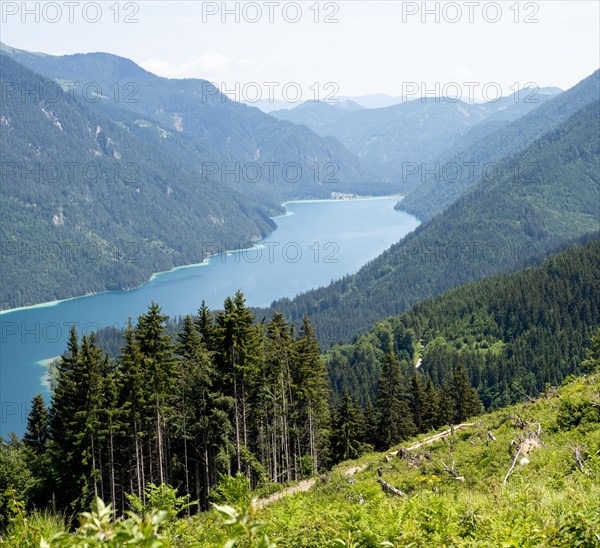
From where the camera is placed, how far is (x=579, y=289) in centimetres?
14738

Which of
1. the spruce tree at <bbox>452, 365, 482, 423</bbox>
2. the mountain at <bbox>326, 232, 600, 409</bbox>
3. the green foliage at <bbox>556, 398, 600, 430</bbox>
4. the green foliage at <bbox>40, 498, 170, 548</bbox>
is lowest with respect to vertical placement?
the mountain at <bbox>326, 232, 600, 409</bbox>

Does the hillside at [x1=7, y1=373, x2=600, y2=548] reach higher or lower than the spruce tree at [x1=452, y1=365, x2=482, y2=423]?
higher

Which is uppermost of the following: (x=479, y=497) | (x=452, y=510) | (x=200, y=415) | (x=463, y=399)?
(x=452, y=510)

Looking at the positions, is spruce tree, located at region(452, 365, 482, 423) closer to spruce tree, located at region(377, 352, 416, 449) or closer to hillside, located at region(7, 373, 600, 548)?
spruce tree, located at region(377, 352, 416, 449)

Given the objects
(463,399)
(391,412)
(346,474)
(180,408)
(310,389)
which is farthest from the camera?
(463,399)

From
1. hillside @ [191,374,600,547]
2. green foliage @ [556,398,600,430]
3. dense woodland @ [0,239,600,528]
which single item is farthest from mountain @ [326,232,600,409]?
green foliage @ [556,398,600,430]

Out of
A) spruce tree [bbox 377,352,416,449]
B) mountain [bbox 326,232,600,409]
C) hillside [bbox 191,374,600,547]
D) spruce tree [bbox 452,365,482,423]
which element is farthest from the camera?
mountain [bbox 326,232,600,409]

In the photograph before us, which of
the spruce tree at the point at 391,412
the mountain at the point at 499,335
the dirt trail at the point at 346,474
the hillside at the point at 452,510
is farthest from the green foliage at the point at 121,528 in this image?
the mountain at the point at 499,335

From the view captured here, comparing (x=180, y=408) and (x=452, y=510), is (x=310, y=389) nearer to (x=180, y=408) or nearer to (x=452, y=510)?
(x=180, y=408)

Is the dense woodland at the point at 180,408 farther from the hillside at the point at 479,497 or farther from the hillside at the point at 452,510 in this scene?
the hillside at the point at 452,510

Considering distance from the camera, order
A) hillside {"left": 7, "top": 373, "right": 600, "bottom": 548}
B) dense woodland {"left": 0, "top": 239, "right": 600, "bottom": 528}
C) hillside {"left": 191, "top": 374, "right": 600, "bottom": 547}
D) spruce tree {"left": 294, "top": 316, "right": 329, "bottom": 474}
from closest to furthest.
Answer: hillside {"left": 7, "top": 373, "right": 600, "bottom": 548} → hillside {"left": 191, "top": 374, "right": 600, "bottom": 547} → dense woodland {"left": 0, "top": 239, "right": 600, "bottom": 528} → spruce tree {"left": 294, "top": 316, "right": 329, "bottom": 474}

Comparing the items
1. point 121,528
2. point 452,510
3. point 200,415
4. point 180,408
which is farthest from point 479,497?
point 180,408

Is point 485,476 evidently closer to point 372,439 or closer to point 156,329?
point 156,329

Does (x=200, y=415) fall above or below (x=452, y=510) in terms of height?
below
